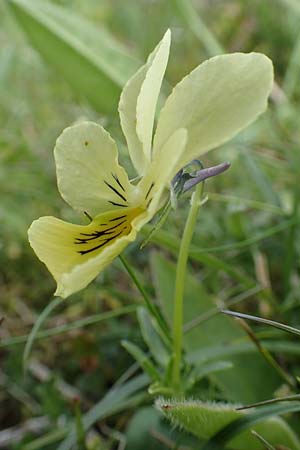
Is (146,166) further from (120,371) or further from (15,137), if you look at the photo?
(15,137)

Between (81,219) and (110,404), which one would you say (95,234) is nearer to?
(110,404)

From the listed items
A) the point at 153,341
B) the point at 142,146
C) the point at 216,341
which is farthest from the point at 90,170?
the point at 216,341

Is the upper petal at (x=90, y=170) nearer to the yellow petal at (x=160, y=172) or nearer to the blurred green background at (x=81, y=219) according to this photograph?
the yellow petal at (x=160, y=172)

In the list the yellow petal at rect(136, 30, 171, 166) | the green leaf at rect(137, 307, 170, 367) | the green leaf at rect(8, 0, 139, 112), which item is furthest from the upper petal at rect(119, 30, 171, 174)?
the green leaf at rect(8, 0, 139, 112)

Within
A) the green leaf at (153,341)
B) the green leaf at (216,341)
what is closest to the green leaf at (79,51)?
the green leaf at (216,341)

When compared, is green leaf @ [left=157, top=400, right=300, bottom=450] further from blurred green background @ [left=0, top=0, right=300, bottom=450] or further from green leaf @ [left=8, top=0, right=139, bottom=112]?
green leaf @ [left=8, top=0, right=139, bottom=112]

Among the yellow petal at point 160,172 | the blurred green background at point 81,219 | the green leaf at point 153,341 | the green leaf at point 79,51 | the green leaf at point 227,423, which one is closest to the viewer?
the yellow petal at point 160,172
